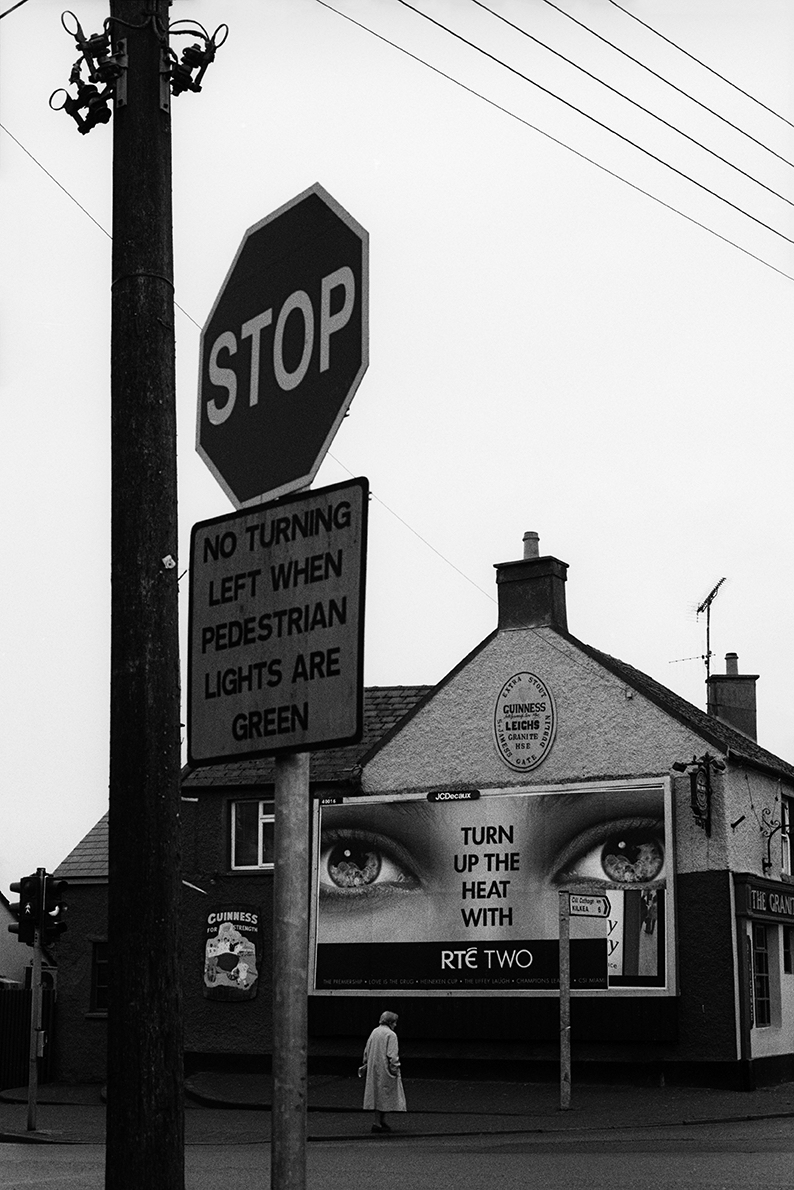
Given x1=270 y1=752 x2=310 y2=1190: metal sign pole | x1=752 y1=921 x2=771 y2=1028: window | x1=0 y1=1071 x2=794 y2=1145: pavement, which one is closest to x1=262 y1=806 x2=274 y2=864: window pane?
x1=0 y1=1071 x2=794 y2=1145: pavement

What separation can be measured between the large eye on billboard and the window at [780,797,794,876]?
3.42 m

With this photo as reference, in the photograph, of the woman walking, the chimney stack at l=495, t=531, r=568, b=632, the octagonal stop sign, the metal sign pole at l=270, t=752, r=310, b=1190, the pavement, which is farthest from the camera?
the chimney stack at l=495, t=531, r=568, b=632

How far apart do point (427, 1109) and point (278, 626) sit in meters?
22.5

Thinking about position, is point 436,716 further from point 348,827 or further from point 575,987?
point 575,987

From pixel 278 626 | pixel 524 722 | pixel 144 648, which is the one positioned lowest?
pixel 278 626

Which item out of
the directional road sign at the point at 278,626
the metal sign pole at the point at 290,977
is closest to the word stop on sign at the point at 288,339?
the directional road sign at the point at 278,626

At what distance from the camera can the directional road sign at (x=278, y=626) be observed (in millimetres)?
3658

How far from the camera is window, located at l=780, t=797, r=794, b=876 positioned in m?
28.9

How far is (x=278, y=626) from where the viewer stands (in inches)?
151

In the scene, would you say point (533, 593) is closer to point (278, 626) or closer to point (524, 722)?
point (524, 722)

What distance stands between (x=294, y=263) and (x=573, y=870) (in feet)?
79.1

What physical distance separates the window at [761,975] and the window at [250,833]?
9.36m

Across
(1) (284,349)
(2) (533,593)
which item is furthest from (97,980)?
(1) (284,349)

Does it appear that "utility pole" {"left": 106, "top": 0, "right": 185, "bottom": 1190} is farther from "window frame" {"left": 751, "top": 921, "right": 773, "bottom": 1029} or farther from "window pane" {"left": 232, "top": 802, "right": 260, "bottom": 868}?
"window pane" {"left": 232, "top": 802, "right": 260, "bottom": 868}
